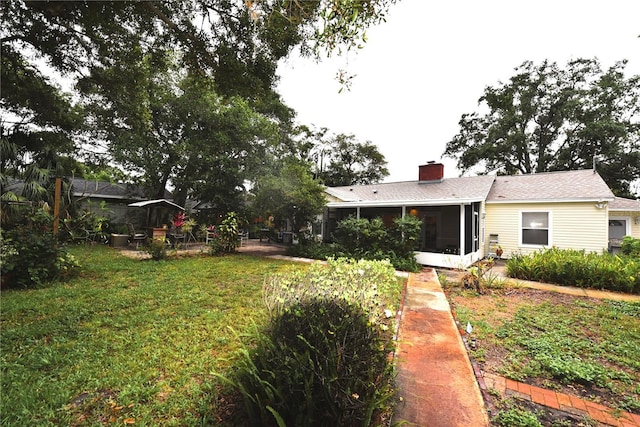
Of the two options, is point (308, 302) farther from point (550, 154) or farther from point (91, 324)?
point (550, 154)

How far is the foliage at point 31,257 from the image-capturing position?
16.3 feet

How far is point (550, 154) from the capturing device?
21.5 m

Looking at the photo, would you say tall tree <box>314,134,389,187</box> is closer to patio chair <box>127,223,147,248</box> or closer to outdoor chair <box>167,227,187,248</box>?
outdoor chair <box>167,227,187,248</box>

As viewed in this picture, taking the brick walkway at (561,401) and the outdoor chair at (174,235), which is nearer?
the brick walkway at (561,401)

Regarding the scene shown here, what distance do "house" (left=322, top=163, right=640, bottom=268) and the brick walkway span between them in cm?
670

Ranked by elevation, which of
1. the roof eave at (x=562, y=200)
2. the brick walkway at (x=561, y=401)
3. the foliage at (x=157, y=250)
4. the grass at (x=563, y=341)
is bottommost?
the brick walkway at (x=561, y=401)

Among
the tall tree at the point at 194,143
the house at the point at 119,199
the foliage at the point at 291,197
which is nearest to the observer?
the foliage at the point at 291,197

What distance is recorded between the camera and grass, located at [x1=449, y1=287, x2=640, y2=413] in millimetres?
2541

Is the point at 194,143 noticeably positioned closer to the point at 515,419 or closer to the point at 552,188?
the point at 515,419

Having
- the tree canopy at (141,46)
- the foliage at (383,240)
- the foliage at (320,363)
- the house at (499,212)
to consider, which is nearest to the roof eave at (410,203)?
the house at (499,212)

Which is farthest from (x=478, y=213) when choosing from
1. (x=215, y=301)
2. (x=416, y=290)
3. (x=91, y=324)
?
(x=91, y=324)

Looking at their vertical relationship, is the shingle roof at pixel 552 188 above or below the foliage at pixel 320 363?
above

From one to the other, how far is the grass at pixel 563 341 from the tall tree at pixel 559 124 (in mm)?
19748

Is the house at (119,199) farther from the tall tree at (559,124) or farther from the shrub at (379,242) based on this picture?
the tall tree at (559,124)
